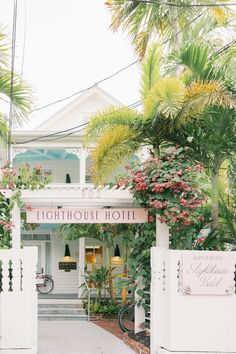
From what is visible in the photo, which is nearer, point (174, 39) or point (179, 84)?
point (179, 84)

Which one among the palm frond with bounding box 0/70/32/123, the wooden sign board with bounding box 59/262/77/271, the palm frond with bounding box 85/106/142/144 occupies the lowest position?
the wooden sign board with bounding box 59/262/77/271

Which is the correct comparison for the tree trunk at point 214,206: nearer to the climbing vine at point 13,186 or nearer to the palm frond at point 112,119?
the palm frond at point 112,119

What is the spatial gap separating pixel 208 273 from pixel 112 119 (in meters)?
3.05

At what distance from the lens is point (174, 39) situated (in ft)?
47.1

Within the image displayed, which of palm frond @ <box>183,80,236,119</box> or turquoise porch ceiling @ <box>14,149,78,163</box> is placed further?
turquoise porch ceiling @ <box>14,149,78,163</box>

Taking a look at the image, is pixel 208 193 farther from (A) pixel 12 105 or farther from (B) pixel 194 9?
(B) pixel 194 9

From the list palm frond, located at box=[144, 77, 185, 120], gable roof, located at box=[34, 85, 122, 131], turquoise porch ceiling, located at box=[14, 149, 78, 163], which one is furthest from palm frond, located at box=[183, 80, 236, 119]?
gable roof, located at box=[34, 85, 122, 131]

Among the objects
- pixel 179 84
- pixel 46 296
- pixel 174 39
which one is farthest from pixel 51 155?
pixel 179 84

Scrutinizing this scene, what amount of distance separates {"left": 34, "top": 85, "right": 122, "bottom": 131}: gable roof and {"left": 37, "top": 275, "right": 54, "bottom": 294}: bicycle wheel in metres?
5.27

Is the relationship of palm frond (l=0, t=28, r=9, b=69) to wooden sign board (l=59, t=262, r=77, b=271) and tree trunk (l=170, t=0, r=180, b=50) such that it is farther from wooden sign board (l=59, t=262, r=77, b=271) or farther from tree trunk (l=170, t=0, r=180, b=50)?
wooden sign board (l=59, t=262, r=77, b=271)

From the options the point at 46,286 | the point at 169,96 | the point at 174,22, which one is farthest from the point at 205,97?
the point at 46,286

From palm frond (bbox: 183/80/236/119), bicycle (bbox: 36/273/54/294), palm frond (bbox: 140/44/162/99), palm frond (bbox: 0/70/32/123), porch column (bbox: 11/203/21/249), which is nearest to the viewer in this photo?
palm frond (bbox: 183/80/236/119)

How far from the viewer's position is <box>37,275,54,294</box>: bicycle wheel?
64.7ft

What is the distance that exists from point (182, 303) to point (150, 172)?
2.01 metres
